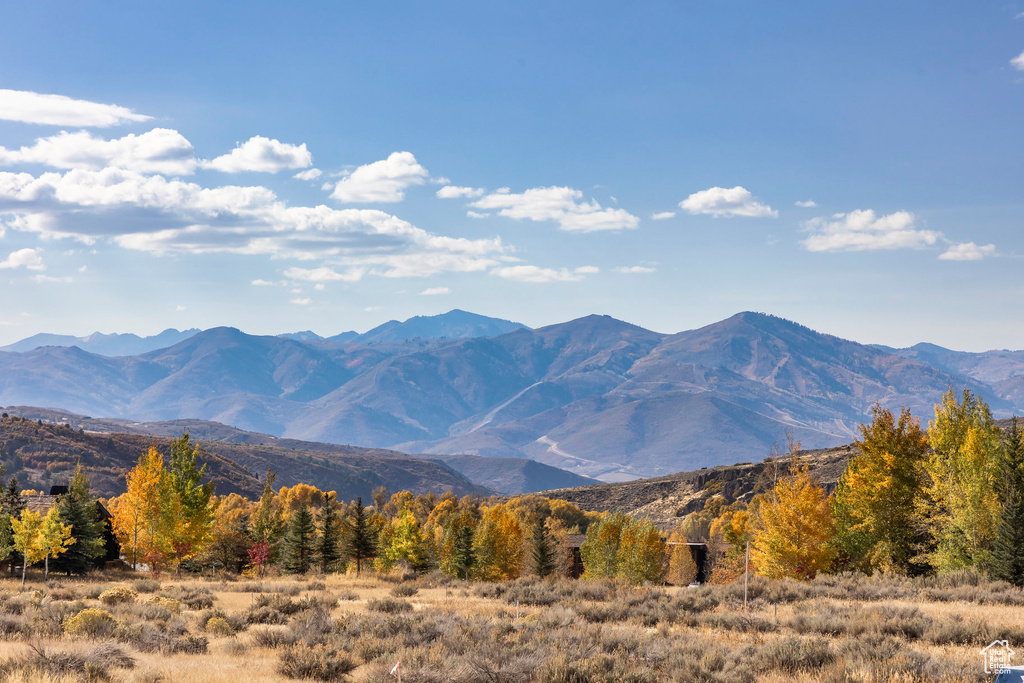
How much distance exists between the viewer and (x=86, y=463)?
197625 millimetres

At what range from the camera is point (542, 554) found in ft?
238

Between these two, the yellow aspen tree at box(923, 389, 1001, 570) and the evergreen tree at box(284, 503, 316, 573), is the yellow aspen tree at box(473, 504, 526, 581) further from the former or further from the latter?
the yellow aspen tree at box(923, 389, 1001, 570)

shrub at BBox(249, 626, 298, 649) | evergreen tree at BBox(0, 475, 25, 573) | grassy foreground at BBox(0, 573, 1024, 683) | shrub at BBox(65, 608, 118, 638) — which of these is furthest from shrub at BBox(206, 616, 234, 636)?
evergreen tree at BBox(0, 475, 25, 573)

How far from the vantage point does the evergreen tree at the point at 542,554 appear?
7206 centimetres

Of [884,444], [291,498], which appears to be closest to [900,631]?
[884,444]

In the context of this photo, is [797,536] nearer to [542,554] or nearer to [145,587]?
[542,554]

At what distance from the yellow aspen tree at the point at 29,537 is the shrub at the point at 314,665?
3146cm

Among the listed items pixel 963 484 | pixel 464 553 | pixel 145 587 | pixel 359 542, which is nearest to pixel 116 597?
pixel 145 587

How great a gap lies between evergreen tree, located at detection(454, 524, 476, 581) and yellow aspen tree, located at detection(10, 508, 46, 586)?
29.6 metres

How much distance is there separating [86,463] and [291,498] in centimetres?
8325

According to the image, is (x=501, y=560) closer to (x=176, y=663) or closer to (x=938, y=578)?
(x=938, y=578)

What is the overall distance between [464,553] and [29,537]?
101 feet

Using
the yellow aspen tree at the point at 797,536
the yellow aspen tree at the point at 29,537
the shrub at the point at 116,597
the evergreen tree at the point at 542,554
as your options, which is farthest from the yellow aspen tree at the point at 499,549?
the shrub at the point at 116,597

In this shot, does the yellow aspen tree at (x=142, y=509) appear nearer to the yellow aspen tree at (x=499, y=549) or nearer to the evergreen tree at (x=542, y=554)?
the yellow aspen tree at (x=499, y=549)
